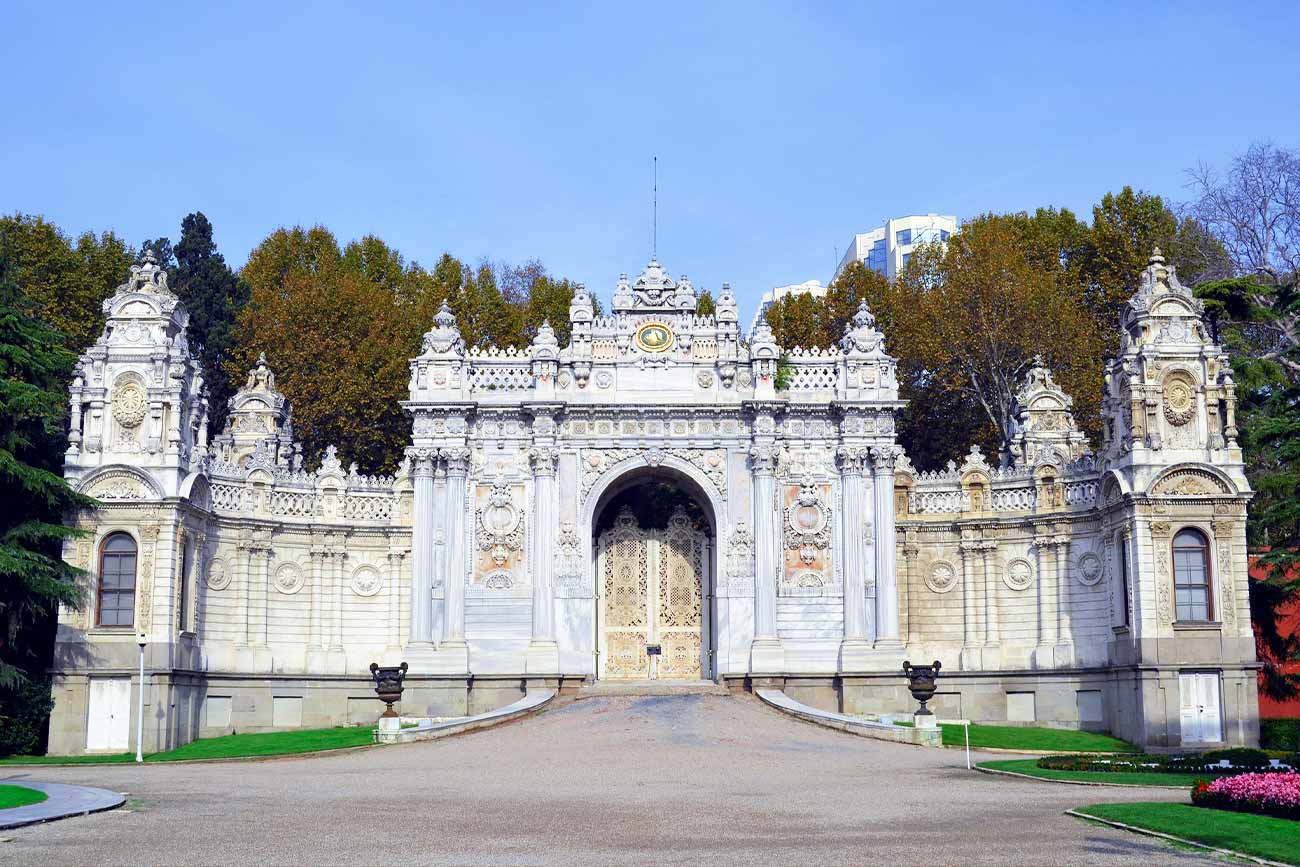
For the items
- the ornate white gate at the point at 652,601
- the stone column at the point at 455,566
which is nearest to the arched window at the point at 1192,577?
the ornate white gate at the point at 652,601

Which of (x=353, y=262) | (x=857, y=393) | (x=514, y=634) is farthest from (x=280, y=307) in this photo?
(x=857, y=393)

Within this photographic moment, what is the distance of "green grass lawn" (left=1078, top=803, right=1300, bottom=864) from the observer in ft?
58.9

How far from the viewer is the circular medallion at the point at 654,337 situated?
144 feet

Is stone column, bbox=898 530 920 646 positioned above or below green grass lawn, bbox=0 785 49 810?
above

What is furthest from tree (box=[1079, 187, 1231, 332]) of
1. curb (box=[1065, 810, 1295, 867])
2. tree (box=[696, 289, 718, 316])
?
curb (box=[1065, 810, 1295, 867])

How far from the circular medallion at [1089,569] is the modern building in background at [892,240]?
86.9 m

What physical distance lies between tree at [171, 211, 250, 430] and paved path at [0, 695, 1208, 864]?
26.4 meters

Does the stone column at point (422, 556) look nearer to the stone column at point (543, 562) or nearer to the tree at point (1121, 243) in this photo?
the stone column at point (543, 562)

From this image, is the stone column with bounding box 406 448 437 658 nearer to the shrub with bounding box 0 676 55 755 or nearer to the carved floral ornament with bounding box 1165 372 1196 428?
the shrub with bounding box 0 676 55 755

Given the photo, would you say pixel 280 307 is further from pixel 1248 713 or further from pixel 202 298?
pixel 1248 713

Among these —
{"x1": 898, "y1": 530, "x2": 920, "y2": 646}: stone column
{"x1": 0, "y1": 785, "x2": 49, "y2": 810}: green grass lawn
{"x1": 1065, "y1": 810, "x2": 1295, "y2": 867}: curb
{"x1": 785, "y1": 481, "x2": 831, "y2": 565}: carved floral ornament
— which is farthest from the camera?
{"x1": 898, "y1": 530, "x2": 920, "y2": 646}: stone column

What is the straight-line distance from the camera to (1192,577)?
38.8m

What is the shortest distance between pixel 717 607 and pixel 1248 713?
1428cm

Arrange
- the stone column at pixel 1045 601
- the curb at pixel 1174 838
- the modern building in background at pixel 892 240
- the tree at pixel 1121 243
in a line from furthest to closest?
1. the modern building in background at pixel 892 240
2. the tree at pixel 1121 243
3. the stone column at pixel 1045 601
4. the curb at pixel 1174 838
